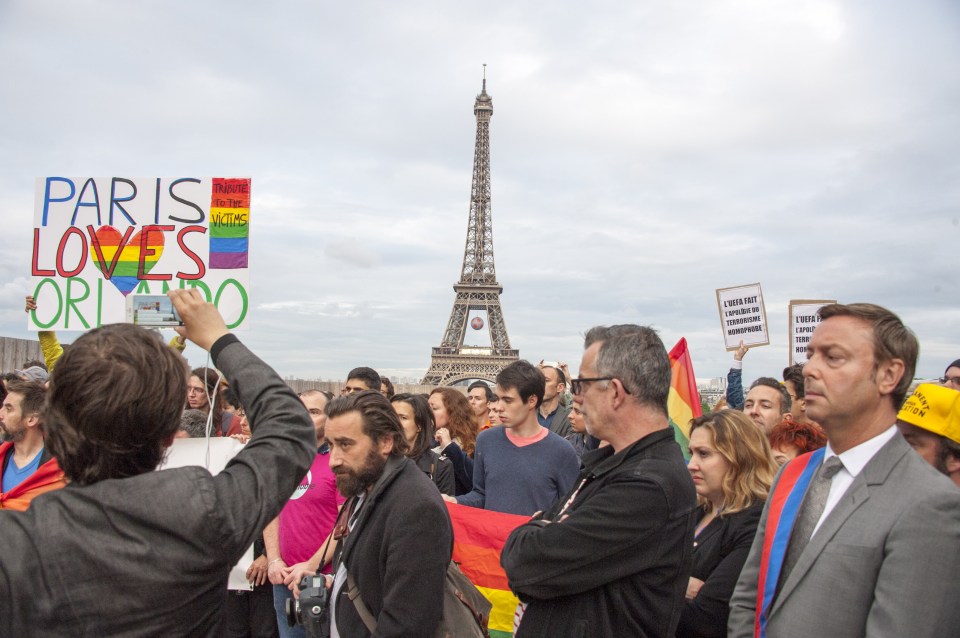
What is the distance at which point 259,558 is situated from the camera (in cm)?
600

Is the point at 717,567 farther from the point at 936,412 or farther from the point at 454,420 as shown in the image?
the point at 454,420

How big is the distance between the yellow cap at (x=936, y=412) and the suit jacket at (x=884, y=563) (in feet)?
3.51

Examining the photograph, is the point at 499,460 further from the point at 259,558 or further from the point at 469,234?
the point at 469,234

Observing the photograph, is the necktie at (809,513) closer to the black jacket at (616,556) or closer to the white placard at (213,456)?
the black jacket at (616,556)

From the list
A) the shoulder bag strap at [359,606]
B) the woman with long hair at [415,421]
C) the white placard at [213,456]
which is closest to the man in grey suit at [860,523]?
the shoulder bag strap at [359,606]

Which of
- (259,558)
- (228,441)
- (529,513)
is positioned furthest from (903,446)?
(259,558)

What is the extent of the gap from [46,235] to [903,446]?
246 inches

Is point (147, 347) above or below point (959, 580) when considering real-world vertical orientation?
above

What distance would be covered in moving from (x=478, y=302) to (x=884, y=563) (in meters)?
70.9

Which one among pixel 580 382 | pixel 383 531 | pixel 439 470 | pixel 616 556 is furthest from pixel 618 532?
pixel 439 470

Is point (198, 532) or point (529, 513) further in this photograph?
point (529, 513)

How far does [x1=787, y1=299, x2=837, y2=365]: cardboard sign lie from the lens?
9836mm

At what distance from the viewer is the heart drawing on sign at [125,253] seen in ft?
20.9

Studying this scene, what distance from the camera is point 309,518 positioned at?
5.98 meters
